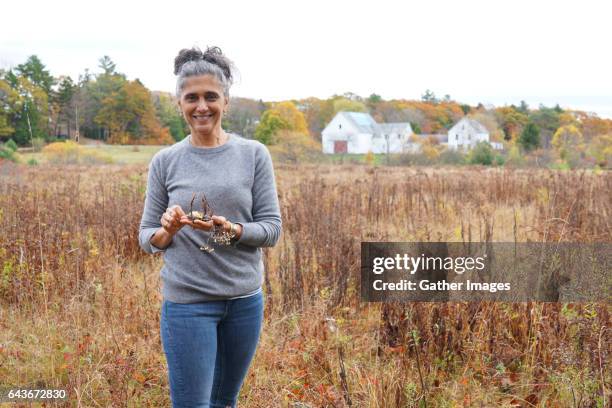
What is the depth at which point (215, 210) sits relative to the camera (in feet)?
6.38

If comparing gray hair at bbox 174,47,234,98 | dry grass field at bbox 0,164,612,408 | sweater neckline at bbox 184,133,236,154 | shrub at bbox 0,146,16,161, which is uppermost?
gray hair at bbox 174,47,234,98

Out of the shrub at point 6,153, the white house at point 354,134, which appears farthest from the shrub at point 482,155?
the white house at point 354,134

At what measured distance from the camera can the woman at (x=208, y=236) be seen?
1882 mm

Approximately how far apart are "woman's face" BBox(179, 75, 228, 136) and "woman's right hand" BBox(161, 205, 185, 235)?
356 mm

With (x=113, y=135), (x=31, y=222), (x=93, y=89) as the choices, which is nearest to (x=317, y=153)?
(x=113, y=135)

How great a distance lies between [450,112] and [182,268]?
77.2 m

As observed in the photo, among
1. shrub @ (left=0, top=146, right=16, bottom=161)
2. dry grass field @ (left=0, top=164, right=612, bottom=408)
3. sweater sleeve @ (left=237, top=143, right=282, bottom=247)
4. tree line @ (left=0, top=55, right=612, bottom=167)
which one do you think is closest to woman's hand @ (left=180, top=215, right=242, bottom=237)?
sweater sleeve @ (left=237, top=143, right=282, bottom=247)

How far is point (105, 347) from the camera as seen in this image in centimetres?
323

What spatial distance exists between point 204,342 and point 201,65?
40.7 inches

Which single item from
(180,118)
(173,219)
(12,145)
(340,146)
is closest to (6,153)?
(12,145)

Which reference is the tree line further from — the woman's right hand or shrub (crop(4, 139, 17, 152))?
the woman's right hand

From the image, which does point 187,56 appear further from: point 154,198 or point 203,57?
point 154,198

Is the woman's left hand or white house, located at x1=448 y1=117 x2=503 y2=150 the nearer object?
the woman's left hand

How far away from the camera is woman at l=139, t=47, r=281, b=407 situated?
188cm
